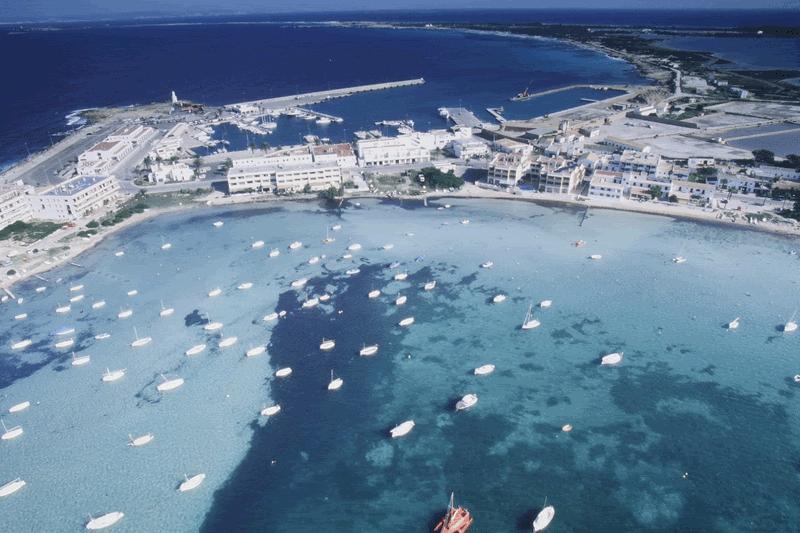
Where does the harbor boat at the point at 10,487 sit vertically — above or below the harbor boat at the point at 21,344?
below

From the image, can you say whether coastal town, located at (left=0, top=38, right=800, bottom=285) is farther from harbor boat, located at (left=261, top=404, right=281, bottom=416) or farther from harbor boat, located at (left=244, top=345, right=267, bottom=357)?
harbor boat, located at (left=261, top=404, right=281, bottom=416)

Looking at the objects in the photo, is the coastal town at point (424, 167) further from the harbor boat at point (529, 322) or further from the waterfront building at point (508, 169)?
the harbor boat at point (529, 322)

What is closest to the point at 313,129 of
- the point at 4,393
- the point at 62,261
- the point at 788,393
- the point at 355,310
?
the point at 62,261

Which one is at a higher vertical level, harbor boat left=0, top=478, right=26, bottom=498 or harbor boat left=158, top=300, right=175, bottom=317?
harbor boat left=158, top=300, right=175, bottom=317

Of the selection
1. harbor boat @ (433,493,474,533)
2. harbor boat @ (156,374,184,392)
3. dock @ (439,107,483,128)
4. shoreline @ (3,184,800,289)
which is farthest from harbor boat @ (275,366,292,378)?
dock @ (439,107,483,128)

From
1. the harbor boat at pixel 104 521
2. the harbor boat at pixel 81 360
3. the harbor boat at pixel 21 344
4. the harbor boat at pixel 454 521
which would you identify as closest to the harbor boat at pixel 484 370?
the harbor boat at pixel 454 521

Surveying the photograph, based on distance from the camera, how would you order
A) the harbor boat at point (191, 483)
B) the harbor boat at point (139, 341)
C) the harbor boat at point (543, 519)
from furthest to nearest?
the harbor boat at point (139, 341)
the harbor boat at point (191, 483)
the harbor boat at point (543, 519)
